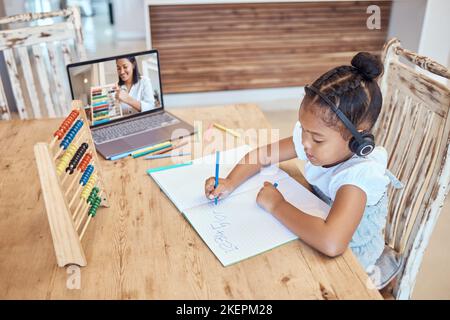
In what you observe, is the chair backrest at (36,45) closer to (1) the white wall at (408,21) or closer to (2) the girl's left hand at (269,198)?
(2) the girl's left hand at (269,198)

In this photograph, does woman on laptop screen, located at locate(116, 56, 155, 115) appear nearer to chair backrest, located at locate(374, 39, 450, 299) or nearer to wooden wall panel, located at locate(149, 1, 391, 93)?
chair backrest, located at locate(374, 39, 450, 299)

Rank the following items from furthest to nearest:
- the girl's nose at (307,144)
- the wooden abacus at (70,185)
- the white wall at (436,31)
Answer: the white wall at (436,31) → the girl's nose at (307,144) → the wooden abacus at (70,185)

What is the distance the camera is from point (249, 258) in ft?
2.82

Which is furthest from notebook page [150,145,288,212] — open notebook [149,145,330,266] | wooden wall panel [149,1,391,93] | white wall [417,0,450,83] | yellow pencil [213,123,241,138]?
white wall [417,0,450,83]

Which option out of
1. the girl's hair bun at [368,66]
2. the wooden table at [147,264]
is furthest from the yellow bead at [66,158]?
the girl's hair bun at [368,66]

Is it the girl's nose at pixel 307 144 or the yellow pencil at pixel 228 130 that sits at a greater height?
the girl's nose at pixel 307 144

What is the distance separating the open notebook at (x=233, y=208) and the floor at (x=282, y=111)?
37.9 inches

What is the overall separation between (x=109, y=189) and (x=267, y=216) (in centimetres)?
42

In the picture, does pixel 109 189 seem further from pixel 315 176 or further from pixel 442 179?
pixel 442 179

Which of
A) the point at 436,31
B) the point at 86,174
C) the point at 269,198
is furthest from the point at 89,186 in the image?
the point at 436,31

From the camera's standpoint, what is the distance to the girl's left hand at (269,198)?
3.22 feet

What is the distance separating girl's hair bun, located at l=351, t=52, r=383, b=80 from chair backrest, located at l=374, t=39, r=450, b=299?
0.23m

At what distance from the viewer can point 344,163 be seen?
1.05m

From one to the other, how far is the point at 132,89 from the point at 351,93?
29.8 inches
